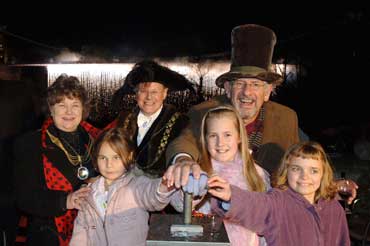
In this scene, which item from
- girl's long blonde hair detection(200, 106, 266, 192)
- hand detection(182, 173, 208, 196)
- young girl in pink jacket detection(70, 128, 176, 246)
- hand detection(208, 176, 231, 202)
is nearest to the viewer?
hand detection(182, 173, 208, 196)

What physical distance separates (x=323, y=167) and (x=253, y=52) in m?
0.80

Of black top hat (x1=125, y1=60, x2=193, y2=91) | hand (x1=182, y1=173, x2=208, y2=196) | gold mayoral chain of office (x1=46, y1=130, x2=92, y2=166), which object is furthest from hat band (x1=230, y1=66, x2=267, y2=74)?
hand (x1=182, y1=173, x2=208, y2=196)

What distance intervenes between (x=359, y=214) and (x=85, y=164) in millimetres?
2631

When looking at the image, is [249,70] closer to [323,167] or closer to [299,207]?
[323,167]

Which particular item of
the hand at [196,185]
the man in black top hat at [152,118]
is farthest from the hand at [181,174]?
the man in black top hat at [152,118]

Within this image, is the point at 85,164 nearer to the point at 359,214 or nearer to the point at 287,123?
the point at 287,123

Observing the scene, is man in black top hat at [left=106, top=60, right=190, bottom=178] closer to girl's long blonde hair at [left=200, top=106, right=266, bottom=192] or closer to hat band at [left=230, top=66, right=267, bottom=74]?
hat band at [left=230, top=66, right=267, bottom=74]

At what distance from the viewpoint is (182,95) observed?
33.4 ft

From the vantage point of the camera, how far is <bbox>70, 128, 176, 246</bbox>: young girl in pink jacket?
2080 millimetres

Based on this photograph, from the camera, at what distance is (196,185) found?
4.47 feet

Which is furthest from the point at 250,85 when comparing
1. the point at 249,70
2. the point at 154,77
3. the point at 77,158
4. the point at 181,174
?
the point at 181,174

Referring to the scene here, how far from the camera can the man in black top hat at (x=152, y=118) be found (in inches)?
114

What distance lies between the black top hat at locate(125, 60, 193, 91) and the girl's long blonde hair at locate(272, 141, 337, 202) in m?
0.98

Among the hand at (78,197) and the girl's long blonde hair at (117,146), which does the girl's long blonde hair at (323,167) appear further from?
the hand at (78,197)
